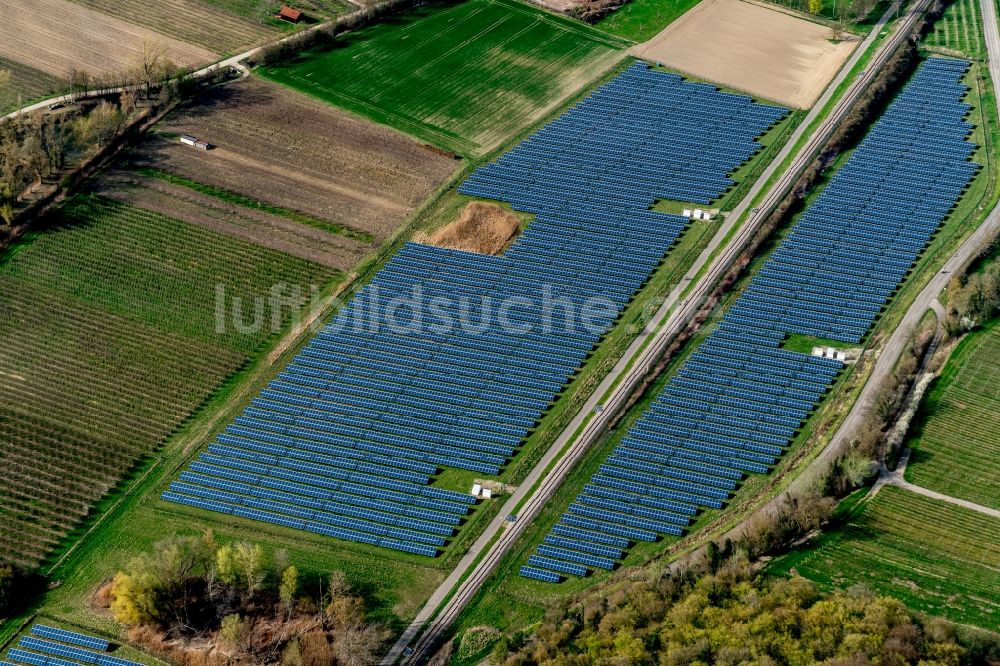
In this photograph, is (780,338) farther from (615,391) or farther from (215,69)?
(215,69)

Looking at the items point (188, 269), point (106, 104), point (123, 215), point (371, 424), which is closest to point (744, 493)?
point (371, 424)

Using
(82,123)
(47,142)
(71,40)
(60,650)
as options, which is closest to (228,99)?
(82,123)

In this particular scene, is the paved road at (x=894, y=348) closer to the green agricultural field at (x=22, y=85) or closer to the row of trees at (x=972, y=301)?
the row of trees at (x=972, y=301)

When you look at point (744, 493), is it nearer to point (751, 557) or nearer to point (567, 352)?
point (751, 557)

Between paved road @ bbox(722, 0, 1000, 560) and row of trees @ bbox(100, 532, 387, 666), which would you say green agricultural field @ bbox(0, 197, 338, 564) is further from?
paved road @ bbox(722, 0, 1000, 560)

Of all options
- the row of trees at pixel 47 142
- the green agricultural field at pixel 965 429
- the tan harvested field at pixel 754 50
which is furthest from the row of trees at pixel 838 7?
the row of trees at pixel 47 142

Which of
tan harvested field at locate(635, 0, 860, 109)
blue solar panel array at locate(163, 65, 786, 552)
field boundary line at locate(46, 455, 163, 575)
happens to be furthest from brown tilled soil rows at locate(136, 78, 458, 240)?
tan harvested field at locate(635, 0, 860, 109)
